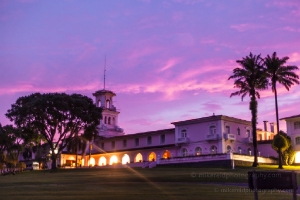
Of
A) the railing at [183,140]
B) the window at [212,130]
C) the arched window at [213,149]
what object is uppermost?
the window at [212,130]

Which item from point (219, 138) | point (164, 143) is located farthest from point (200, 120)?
point (164, 143)

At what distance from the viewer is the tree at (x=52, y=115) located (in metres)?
64.3

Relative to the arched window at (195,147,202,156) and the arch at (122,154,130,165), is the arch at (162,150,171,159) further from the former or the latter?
the arch at (122,154,130,165)

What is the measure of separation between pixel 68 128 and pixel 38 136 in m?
6.22

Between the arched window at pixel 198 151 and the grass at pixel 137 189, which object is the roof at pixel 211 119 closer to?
the arched window at pixel 198 151

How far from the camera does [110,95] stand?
111375 millimetres

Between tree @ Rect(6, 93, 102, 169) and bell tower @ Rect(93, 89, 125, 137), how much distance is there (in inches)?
1607

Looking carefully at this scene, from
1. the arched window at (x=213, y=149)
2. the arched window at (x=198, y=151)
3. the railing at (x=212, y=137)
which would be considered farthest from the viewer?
the arched window at (x=198, y=151)

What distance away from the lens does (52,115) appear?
6450 cm

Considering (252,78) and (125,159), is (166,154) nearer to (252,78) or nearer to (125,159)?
(125,159)

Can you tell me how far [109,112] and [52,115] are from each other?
46.1 metres

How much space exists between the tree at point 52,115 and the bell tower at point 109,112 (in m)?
40.8

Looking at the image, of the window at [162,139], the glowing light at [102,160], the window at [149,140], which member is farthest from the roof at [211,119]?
the glowing light at [102,160]

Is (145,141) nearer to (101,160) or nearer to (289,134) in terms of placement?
(101,160)
